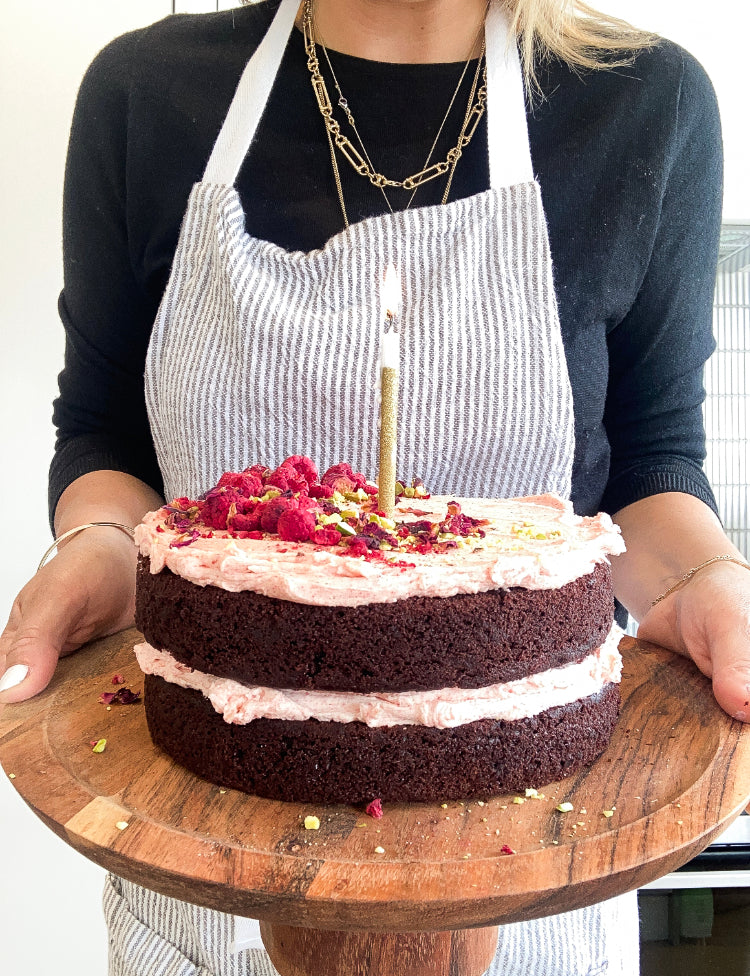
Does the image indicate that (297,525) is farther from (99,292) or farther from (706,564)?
(99,292)

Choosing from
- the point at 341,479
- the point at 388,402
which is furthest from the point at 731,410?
the point at 388,402

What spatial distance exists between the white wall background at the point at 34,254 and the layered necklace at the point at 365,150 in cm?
105

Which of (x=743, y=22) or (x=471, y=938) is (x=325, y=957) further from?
(x=743, y=22)

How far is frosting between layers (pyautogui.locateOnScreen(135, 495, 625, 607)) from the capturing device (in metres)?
1.01

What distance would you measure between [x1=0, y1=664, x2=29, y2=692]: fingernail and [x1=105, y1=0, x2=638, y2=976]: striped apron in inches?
19.1

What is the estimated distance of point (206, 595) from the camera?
42.2 inches

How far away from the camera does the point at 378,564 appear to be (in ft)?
3.40

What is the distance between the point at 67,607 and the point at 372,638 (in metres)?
0.48

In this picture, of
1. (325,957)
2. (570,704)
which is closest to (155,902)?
(325,957)

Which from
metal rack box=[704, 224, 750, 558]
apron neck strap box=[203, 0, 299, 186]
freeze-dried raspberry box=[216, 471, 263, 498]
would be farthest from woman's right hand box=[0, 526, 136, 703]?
metal rack box=[704, 224, 750, 558]

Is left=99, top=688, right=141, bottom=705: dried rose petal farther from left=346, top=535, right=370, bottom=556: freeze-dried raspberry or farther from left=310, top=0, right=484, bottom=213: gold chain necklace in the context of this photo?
left=310, top=0, right=484, bottom=213: gold chain necklace

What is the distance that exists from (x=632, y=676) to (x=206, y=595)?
63 cm

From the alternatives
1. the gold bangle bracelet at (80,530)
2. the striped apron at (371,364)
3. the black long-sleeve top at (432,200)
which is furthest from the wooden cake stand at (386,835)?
the black long-sleeve top at (432,200)

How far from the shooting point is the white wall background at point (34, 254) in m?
2.43
